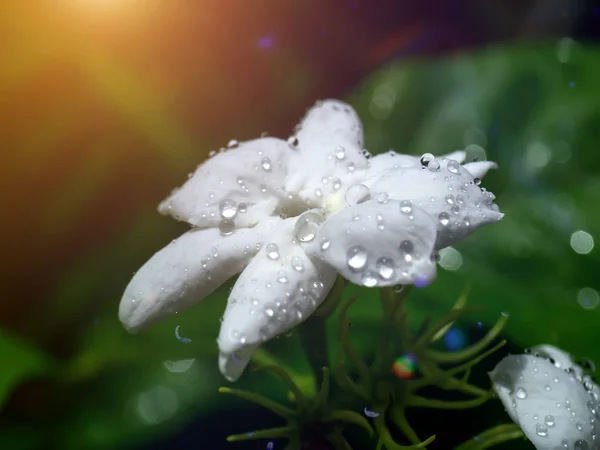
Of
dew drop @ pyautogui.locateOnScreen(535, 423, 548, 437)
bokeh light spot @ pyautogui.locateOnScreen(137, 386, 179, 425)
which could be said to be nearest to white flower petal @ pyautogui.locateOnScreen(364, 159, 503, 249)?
dew drop @ pyautogui.locateOnScreen(535, 423, 548, 437)

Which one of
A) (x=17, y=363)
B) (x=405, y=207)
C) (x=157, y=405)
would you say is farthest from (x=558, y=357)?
(x=17, y=363)

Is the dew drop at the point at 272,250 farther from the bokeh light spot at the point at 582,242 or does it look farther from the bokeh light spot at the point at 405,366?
the bokeh light spot at the point at 582,242

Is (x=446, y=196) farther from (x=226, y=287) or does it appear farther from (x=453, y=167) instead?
(x=226, y=287)

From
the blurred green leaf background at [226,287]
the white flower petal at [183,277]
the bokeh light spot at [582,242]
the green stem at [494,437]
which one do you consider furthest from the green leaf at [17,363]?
the bokeh light spot at [582,242]

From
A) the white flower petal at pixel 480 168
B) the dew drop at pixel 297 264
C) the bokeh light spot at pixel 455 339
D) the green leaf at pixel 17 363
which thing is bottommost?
the bokeh light spot at pixel 455 339

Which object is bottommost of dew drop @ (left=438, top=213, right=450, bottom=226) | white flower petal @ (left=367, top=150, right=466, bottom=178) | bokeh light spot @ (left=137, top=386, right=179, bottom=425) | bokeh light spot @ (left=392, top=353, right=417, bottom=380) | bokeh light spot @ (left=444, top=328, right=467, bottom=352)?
bokeh light spot @ (left=444, top=328, right=467, bottom=352)

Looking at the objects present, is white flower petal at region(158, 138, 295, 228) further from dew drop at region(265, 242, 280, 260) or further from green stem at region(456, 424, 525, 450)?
green stem at region(456, 424, 525, 450)
